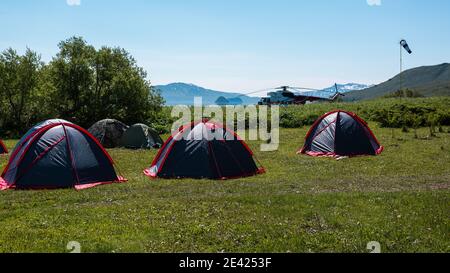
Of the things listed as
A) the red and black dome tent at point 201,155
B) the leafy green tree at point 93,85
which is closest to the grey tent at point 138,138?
the red and black dome tent at point 201,155

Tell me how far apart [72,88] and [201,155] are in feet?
87.0

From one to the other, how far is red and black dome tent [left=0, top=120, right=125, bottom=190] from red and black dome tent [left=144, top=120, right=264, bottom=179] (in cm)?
257

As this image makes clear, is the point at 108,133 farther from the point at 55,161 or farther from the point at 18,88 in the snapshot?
the point at 18,88

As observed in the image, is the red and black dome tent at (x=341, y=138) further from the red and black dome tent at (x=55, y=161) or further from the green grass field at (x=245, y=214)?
the red and black dome tent at (x=55, y=161)

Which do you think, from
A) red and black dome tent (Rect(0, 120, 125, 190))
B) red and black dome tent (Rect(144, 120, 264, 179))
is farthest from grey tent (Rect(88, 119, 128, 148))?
red and black dome tent (Rect(0, 120, 125, 190))

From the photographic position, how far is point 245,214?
11633 mm

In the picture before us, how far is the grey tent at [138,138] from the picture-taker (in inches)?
1076

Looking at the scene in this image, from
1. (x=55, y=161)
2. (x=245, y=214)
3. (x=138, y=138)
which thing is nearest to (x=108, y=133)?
(x=138, y=138)

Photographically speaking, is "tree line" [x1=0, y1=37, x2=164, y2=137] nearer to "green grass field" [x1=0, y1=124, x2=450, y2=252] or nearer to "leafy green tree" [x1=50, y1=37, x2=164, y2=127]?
"leafy green tree" [x1=50, y1=37, x2=164, y2=127]

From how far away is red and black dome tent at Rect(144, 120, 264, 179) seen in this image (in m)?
17.4

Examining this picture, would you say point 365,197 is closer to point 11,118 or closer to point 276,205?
point 276,205

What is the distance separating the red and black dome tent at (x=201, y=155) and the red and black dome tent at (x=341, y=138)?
7.00 m
